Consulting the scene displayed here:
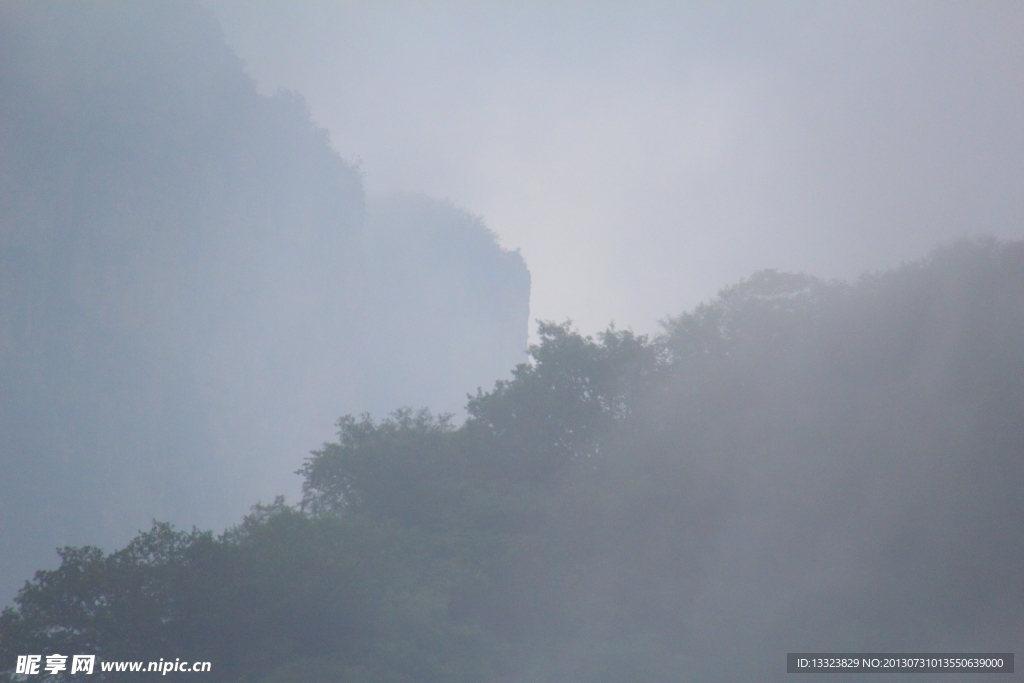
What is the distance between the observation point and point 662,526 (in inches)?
601

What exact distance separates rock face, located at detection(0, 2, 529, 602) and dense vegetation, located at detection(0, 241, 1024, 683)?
656 inches

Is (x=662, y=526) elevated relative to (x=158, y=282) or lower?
lower

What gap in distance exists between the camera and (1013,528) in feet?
40.9

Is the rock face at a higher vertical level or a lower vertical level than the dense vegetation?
higher

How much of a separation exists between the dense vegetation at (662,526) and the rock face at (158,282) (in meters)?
16.7

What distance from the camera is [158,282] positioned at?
3142cm

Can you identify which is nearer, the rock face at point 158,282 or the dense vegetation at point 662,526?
the dense vegetation at point 662,526

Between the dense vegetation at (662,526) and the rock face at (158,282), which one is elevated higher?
the rock face at (158,282)

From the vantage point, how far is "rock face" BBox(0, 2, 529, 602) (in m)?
27.3

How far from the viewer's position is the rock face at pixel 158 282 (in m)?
27.3

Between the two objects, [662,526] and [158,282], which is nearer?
[662,526]

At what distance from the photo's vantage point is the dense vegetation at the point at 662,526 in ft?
33.8

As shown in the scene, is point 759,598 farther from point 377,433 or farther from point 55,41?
point 55,41

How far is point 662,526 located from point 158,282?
92.5 ft
